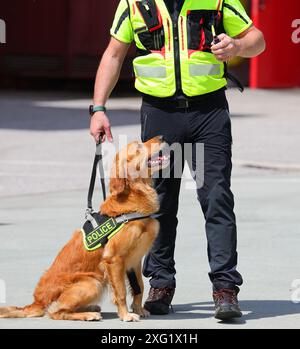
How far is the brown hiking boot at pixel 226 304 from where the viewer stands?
22.2ft

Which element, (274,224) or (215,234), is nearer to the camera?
(215,234)

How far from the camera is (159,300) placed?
23.4 feet

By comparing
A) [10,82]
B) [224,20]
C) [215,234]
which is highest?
[224,20]

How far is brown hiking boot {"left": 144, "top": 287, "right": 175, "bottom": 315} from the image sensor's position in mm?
7090

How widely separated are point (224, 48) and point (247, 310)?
161 cm

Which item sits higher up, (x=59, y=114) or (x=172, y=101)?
(x=172, y=101)

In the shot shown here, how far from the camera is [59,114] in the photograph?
69.0ft

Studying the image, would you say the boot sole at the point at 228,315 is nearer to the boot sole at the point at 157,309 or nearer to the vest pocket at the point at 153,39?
the boot sole at the point at 157,309

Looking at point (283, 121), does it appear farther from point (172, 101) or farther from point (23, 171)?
point (172, 101)

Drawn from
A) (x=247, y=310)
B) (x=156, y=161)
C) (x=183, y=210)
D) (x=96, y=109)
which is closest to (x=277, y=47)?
(x=183, y=210)

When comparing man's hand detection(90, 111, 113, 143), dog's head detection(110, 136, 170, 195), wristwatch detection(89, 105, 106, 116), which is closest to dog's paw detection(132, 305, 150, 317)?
dog's head detection(110, 136, 170, 195)

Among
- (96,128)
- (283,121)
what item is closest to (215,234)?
(96,128)

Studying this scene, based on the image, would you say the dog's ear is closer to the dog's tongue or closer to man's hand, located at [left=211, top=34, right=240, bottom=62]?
the dog's tongue

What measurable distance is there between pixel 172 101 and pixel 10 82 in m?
20.8
